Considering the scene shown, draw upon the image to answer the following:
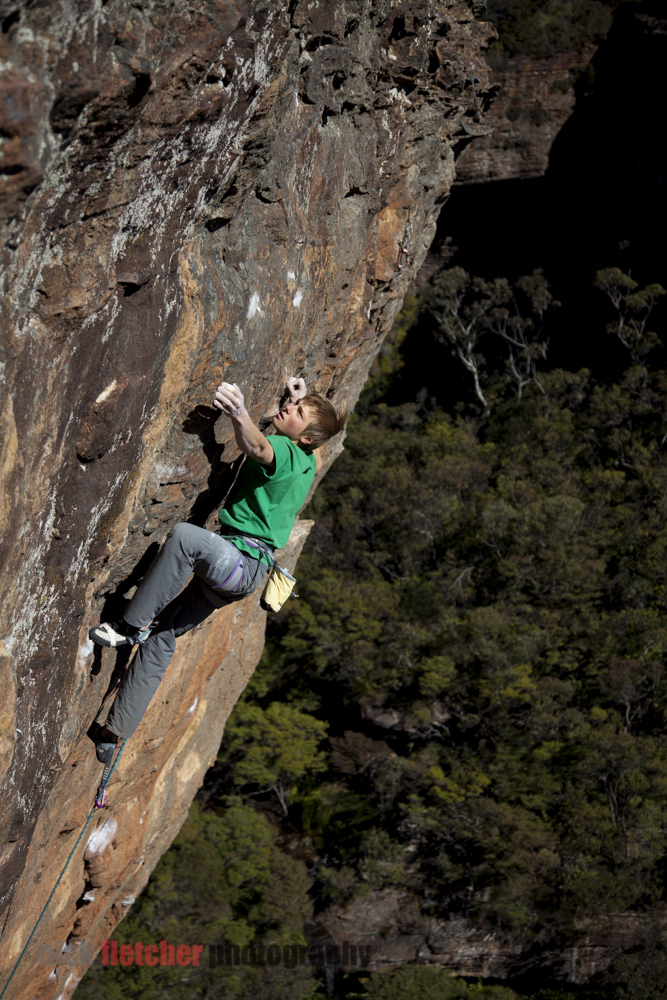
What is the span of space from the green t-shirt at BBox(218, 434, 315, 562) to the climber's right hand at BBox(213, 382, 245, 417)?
17.5 inches

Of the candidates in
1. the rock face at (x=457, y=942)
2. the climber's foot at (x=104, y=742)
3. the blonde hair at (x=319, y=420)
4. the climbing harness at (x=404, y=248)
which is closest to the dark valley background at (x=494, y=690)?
the rock face at (x=457, y=942)

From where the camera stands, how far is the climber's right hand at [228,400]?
3292 millimetres

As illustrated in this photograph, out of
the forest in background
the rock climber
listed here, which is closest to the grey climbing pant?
the rock climber

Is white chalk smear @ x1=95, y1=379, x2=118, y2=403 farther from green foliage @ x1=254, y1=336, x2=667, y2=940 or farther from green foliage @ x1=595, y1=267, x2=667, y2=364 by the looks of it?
green foliage @ x1=595, y1=267, x2=667, y2=364

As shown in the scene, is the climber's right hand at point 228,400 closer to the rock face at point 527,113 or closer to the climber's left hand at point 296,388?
the climber's left hand at point 296,388

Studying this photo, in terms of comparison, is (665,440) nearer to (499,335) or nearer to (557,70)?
(499,335)

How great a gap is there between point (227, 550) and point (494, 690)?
1543cm

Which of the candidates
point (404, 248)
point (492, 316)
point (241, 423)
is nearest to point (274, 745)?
point (404, 248)

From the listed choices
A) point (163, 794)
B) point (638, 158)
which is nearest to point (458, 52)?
point (163, 794)

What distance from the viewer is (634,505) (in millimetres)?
21000

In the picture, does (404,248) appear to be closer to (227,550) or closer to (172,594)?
(227,550)

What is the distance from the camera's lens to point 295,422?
3.91 metres

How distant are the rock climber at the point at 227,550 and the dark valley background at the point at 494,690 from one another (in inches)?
573

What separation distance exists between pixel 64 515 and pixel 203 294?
1.17 meters
